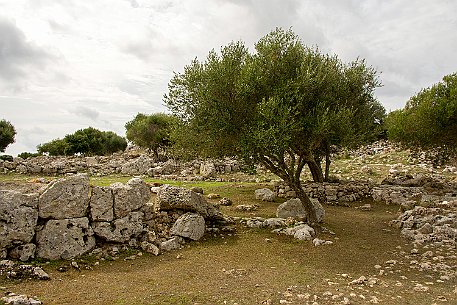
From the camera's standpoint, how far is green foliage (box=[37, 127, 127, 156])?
261ft

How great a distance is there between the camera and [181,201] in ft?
58.2

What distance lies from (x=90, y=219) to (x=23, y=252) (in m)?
2.59

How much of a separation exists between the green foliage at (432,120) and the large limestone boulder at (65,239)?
80.0ft

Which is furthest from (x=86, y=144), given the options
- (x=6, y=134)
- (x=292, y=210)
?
(x=292, y=210)

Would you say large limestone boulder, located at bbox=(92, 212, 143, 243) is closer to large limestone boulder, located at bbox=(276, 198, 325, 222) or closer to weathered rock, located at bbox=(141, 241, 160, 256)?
weathered rock, located at bbox=(141, 241, 160, 256)

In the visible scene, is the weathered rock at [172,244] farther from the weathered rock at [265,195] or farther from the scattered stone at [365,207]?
the scattered stone at [365,207]

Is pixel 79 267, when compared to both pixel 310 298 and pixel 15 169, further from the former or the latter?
pixel 15 169

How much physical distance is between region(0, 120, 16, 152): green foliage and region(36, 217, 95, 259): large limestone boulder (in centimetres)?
5498

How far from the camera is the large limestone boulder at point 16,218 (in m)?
13.3

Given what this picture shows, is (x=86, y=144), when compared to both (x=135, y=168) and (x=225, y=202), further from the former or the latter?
(x=225, y=202)

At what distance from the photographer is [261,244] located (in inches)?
660

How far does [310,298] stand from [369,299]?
1597 mm

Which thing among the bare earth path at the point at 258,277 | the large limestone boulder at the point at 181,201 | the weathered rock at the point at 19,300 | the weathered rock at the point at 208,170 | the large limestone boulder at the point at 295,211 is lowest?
the bare earth path at the point at 258,277

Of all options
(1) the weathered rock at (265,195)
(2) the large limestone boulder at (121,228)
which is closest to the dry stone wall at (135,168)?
(1) the weathered rock at (265,195)
